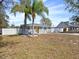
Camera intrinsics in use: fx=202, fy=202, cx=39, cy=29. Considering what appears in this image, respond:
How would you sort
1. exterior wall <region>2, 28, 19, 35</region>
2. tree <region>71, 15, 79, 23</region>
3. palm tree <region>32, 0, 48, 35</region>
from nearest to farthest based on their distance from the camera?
tree <region>71, 15, 79, 23</region> → palm tree <region>32, 0, 48, 35</region> → exterior wall <region>2, 28, 19, 35</region>

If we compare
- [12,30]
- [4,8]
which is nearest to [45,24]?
[12,30]

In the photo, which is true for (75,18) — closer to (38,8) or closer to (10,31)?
(38,8)

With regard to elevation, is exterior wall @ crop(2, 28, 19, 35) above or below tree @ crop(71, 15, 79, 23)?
below

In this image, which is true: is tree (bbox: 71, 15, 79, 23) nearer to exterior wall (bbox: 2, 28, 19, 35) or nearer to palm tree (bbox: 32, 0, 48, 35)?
palm tree (bbox: 32, 0, 48, 35)

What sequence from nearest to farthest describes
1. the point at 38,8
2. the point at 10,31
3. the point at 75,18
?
1. the point at 75,18
2. the point at 38,8
3. the point at 10,31

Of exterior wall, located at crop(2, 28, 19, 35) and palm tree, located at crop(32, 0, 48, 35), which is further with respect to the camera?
exterior wall, located at crop(2, 28, 19, 35)

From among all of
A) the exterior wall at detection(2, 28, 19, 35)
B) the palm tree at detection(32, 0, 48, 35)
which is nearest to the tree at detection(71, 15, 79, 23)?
the palm tree at detection(32, 0, 48, 35)

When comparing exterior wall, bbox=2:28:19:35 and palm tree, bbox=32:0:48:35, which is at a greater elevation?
palm tree, bbox=32:0:48:35

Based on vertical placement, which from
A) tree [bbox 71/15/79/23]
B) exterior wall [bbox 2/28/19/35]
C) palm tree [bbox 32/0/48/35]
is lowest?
exterior wall [bbox 2/28/19/35]

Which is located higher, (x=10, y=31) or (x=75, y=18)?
(x=75, y=18)

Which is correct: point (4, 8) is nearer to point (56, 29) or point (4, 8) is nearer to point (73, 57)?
point (73, 57)

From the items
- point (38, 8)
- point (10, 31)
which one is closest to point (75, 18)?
point (38, 8)

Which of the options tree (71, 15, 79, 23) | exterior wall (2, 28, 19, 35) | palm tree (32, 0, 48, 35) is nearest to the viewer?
tree (71, 15, 79, 23)

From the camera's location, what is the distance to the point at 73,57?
570 inches
